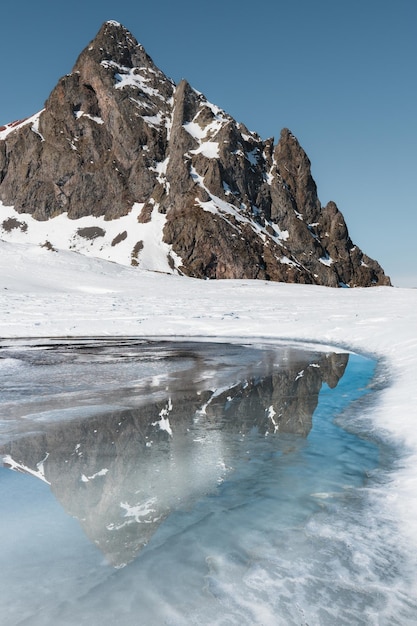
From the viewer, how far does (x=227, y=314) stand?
24.8 meters

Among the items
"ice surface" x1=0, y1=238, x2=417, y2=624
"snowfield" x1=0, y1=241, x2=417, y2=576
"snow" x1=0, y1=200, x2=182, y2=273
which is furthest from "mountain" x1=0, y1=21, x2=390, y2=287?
"ice surface" x1=0, y1=238, x2=417, y2=624

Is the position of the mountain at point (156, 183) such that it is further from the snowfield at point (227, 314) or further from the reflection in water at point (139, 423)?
the reflection in water at point (139, 423)

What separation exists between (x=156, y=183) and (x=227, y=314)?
480 ft

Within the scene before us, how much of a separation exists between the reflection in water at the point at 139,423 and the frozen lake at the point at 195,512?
0.03 metres

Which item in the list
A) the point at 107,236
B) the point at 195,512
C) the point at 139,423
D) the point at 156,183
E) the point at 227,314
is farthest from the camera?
the point at 156,183

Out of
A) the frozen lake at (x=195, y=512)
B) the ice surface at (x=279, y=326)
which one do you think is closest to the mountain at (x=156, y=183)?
the ice surface at (x=279, y=326)

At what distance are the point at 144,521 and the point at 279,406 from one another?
4301 millimetres

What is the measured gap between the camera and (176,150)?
6412 inches

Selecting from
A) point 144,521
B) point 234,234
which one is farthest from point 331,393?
point 234,234

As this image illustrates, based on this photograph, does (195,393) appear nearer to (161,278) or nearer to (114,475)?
(114,475)

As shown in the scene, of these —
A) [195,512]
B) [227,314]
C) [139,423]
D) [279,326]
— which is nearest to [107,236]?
[227,314]

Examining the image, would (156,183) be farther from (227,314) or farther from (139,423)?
(139,423)

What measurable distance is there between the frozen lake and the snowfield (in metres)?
0.47

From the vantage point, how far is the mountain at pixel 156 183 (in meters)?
147
